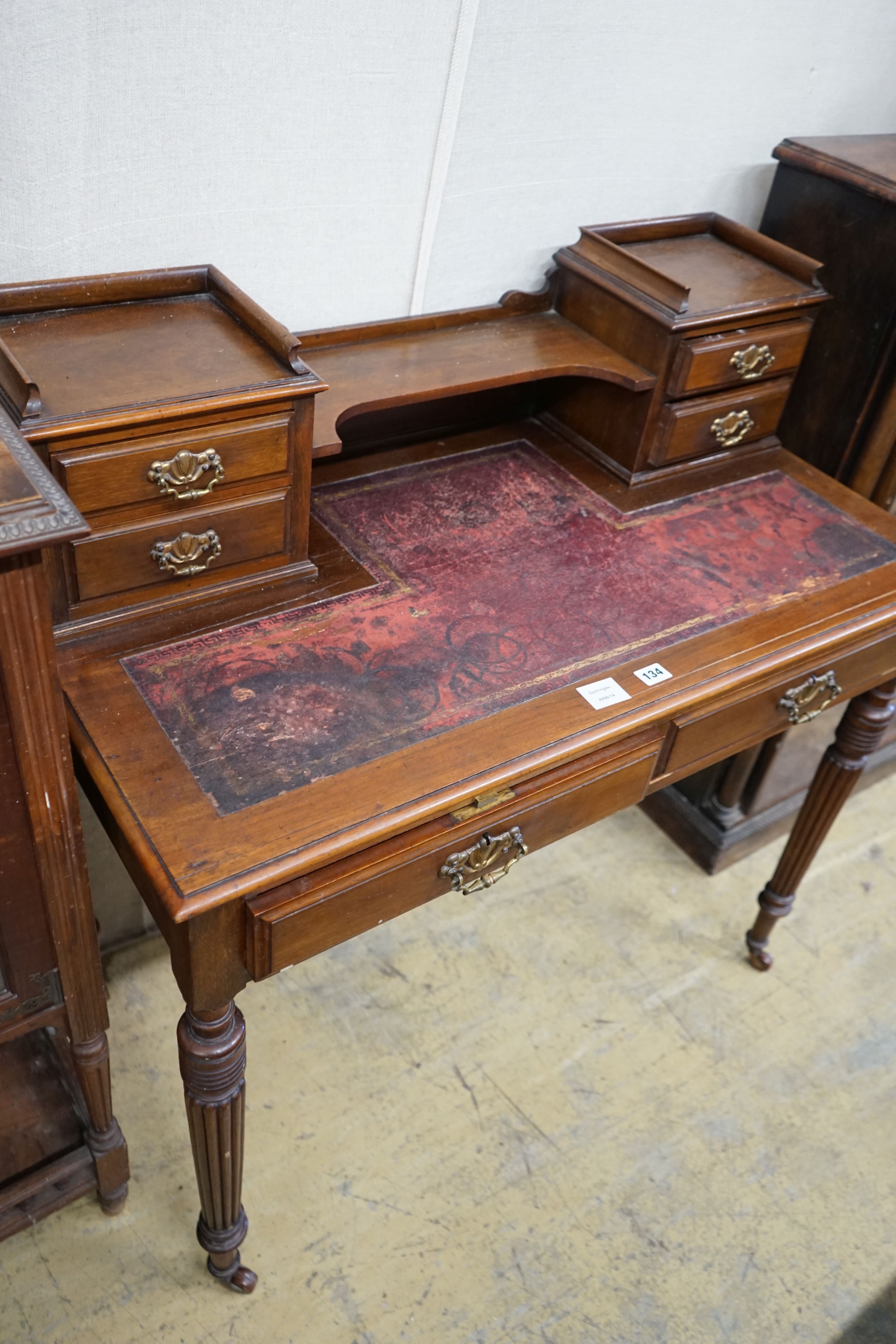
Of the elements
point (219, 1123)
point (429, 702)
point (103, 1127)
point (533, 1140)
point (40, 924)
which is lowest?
point (533, 1140)

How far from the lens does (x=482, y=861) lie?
136 centimetres

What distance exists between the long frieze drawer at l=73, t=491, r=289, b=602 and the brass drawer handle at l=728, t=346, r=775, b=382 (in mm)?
838

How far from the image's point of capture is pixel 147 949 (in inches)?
83.7

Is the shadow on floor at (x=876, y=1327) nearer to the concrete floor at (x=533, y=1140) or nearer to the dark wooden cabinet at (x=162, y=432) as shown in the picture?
the concrete floor at (x=533, y=1140)

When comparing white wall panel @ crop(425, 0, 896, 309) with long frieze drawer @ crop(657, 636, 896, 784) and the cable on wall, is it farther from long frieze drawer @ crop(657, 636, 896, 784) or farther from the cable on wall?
long frieze drawer @ crop(657, 636, 896, 784)

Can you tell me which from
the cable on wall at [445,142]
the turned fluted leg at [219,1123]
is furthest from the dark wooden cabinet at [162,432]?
the turned fluted leg at [219,1123]

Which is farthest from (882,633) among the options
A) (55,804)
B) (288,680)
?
(55,804)

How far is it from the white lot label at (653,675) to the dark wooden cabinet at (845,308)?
2.58 ft

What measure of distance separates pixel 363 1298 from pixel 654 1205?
52 cm

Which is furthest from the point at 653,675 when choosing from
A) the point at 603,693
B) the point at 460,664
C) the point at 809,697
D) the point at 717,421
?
the point at 717,421

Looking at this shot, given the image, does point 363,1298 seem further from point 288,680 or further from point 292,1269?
point 288,680

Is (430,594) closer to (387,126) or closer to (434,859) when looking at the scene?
(434,859)

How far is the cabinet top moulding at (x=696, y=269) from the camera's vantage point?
5.62 ft

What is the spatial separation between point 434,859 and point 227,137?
1.01 m
